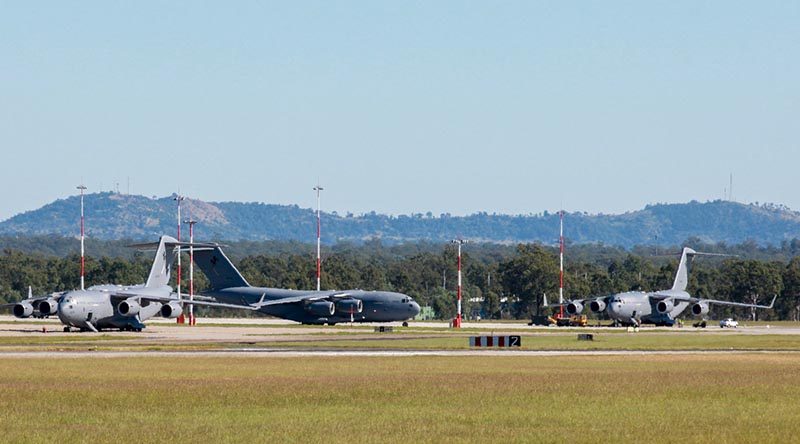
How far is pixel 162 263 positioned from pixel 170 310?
6.79 meters

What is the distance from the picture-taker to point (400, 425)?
37625 millimetres

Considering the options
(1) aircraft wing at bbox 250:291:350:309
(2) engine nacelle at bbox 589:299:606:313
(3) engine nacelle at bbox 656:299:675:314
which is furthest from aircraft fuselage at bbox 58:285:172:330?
(3) engine nacelle at bbox 656:299:675:314

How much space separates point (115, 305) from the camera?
10956 centimetres

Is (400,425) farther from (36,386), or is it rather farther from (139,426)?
(36,386)

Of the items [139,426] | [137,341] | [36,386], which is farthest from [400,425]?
[137,341]

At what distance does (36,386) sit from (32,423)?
12010 mm

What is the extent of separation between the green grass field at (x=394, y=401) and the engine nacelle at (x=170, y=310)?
47.7 m

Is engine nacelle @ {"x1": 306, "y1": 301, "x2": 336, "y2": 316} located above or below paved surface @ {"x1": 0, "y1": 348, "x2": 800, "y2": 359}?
above

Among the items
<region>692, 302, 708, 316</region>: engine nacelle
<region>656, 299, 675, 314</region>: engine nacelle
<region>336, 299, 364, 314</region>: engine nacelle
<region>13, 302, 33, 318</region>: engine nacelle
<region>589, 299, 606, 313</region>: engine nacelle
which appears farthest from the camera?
<region>692, 302, 708, 316</region>: engine nacelle

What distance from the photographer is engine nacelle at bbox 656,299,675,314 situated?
142 m

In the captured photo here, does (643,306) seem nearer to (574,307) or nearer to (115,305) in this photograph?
(574,307)

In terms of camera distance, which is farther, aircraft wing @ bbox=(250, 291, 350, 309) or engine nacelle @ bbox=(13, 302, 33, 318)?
aircraft wing @ bbox=(250, 291, 350, 309)

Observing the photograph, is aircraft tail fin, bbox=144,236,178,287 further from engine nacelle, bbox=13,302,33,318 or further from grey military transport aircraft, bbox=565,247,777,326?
grey military transport aircraft, bbox=565,247,777,326

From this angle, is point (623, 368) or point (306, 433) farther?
point (623, 368)
